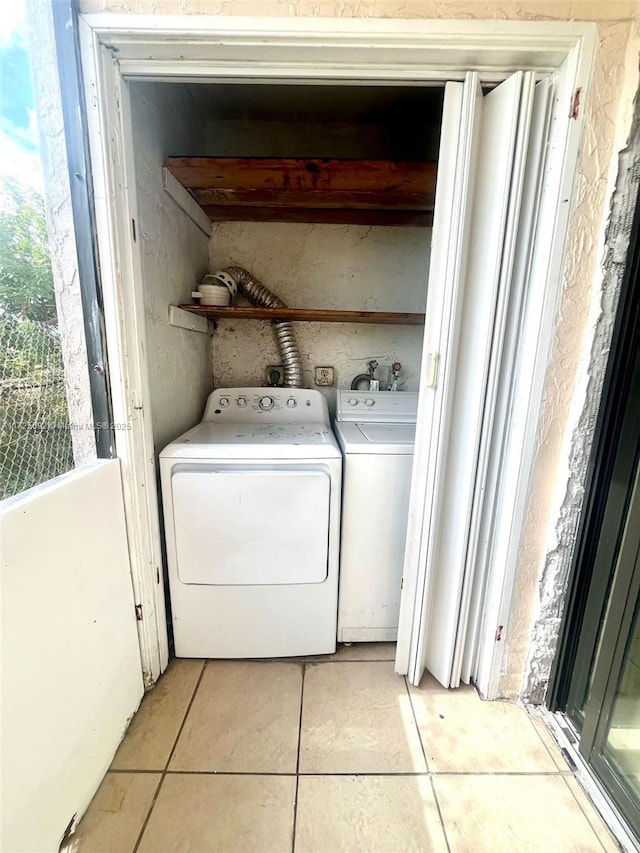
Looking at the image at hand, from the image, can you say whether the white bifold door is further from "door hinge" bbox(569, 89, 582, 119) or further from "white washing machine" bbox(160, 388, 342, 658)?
"white washing machine" bbox(160, 388, 342, 658)

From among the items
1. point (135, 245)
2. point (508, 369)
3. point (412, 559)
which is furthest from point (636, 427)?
point (135, 245)

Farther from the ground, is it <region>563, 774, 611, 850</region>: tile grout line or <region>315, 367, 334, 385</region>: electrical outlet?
<region>315, 367, 334, 385</region>: electrical outlet

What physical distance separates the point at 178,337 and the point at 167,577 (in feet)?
3.26

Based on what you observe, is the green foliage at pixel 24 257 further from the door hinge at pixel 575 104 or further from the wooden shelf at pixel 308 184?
the door hinge at pixel 575 104

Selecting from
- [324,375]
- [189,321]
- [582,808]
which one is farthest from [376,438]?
[582,808]

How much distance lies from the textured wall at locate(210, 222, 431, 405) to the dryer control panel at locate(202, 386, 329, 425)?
229 millimetres

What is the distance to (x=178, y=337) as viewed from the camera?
1.54 metres

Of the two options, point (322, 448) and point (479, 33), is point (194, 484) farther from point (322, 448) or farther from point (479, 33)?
point (479, 33)

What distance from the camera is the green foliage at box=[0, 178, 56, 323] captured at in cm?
80

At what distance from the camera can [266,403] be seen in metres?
1.82

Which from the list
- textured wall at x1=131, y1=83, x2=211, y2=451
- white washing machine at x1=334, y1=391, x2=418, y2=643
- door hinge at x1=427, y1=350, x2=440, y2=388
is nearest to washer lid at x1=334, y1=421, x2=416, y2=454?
white washing machine at x1=334, y1=391, x2=418, y2=643

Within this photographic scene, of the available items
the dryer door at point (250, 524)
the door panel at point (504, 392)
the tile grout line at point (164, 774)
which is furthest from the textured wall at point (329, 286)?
the tile grout line at point (164, 774)

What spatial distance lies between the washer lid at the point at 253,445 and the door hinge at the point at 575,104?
114cm

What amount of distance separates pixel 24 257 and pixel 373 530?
1340mm
